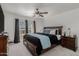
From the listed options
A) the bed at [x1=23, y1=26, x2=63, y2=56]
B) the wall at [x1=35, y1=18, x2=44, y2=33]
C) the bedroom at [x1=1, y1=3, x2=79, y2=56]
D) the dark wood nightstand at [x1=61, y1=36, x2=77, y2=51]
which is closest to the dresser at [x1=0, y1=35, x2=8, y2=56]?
the bedroom at [x1=1, y1=3, x2=79, y2=56]

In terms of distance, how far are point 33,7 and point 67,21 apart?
0.87 meters

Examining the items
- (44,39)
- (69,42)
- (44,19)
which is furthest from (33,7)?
(69,42)

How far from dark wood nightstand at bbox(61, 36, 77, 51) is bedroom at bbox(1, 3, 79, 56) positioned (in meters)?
0.10

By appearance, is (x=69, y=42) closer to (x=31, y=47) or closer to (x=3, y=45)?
(x=31, y=47)

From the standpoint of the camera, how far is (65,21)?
221 centimetres

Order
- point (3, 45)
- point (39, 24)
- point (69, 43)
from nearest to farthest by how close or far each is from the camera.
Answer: point (3, 45) → point (39, 24) → point (69, 43)

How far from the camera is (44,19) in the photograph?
2.24m

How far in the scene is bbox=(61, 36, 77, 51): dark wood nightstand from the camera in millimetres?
2214

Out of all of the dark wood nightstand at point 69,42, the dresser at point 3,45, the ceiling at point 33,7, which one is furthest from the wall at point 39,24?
the dresser at point 3,45

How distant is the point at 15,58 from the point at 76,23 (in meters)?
1.60

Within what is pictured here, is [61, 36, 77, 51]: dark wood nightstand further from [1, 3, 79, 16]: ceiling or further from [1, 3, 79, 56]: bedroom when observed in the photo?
[1, 3, 79, 16]: ceiling

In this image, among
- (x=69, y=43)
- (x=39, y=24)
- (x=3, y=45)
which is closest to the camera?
(x=3, y=45)

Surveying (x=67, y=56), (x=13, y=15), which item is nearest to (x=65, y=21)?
(x=67, y=56)

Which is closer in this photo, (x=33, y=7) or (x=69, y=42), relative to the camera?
(x=33, y=7)
